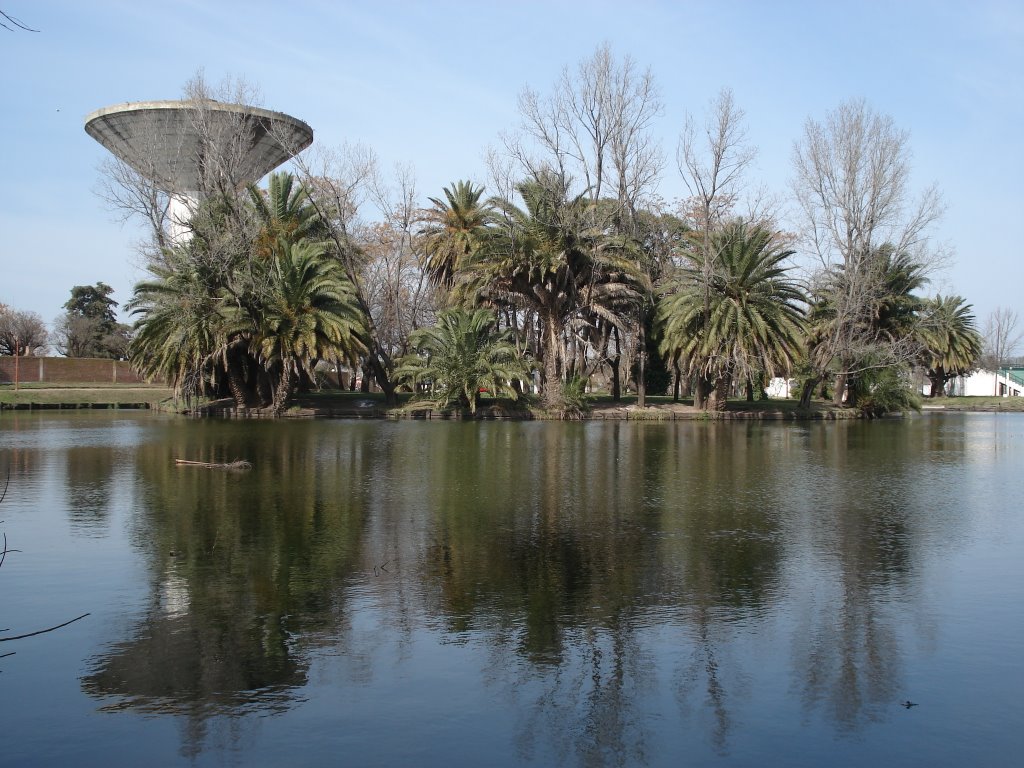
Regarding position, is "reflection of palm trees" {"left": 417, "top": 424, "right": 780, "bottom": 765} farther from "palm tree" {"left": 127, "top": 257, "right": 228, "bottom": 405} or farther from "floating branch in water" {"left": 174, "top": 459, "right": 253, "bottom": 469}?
"palm tree" {"left": 127, "top": 257, "right": 228, "bottom": 405}

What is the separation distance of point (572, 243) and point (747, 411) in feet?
33.9

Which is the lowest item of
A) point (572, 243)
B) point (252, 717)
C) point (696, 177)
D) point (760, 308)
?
point (252, 717)

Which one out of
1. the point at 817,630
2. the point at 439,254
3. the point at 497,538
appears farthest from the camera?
the point at 439,254

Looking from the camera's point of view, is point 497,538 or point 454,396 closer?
point 497,538

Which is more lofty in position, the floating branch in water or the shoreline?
the shoreline

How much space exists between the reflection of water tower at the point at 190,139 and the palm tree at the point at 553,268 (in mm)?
9484

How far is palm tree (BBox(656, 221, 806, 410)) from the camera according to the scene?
3609 cm

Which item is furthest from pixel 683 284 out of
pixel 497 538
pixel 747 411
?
pixel 497 538

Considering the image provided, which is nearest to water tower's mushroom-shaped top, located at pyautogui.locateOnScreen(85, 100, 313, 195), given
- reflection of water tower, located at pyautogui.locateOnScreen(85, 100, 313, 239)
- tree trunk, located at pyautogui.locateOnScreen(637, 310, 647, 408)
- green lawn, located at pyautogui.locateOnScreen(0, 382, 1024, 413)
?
reflection of water tower, located at pyautogui.locateOnScreen(85, 100, 313, 239)

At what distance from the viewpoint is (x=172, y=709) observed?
16.6ft

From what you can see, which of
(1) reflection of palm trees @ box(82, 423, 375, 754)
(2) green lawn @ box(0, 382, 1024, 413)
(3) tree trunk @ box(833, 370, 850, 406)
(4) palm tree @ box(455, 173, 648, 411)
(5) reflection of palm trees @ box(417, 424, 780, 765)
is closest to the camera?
(5) reflection of palm trees @ box(417, 424, 780, 765)

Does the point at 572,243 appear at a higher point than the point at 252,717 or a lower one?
higher

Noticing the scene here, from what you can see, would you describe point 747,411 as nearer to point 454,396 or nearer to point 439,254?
point 454,396

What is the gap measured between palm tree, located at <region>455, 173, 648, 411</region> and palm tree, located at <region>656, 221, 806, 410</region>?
2276 mm
